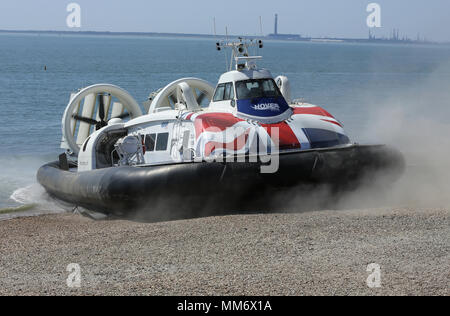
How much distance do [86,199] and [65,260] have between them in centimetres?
318

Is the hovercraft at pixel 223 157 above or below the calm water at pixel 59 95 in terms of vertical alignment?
above

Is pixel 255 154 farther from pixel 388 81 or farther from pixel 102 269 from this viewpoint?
pixel 388 81

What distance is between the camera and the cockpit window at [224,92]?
10.1 m

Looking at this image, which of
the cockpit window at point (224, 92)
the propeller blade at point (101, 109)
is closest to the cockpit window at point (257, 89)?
the cockpit window at point (224, 92)

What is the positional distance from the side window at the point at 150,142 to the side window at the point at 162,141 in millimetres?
79

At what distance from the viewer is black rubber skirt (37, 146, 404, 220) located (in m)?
8.52

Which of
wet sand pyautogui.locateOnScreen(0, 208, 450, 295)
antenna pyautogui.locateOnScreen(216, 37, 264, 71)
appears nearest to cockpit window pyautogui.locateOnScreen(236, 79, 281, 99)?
antenna pyautogui.locateOnScreen(216, 37, 264, 71)

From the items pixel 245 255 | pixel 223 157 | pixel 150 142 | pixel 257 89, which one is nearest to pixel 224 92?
pixel 257 89

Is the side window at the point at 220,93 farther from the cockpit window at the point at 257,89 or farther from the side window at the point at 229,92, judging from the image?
the cockpit window at the point at 257,89

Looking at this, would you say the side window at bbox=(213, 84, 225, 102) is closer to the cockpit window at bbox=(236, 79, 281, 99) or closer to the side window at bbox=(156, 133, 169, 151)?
the cockpit window at bbox=(236, 79, 281, 99)

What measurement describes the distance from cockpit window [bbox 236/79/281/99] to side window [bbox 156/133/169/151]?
1.19m

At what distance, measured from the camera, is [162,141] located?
1004 cm

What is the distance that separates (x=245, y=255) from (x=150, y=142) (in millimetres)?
4240

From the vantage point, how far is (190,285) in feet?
17.6
